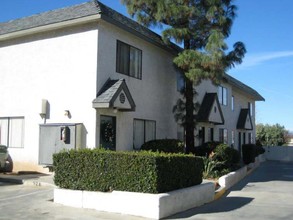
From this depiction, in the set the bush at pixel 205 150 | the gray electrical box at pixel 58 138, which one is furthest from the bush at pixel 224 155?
the gray electrical box at pixel 58 138

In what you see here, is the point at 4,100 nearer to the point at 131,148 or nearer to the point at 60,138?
the point at 60,138

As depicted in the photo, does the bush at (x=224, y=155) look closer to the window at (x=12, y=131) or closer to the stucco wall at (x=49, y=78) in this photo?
the stucco wall at (x=49, y=78)

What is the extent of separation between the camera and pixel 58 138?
15.0 m

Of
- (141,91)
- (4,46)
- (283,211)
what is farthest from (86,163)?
(4,46)

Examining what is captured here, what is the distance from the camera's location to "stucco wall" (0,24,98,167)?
1484 centimetres

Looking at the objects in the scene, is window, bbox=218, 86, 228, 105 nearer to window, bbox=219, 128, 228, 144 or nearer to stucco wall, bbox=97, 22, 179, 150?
window, bbox=219, 128, 228, 144

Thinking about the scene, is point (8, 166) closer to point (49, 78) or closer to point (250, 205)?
point (49, 78)

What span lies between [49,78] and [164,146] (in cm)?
524

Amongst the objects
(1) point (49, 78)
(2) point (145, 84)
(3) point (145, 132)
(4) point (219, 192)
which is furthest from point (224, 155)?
(1) point (49, 78)

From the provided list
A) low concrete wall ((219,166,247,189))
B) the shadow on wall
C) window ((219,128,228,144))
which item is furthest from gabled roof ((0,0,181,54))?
window ((219,128,228,144))

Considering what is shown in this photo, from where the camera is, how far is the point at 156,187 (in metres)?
9.57

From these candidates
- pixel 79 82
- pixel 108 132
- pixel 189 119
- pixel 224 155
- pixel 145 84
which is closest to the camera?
pixel 79 82

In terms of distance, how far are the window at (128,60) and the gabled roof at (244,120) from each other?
59.7 feet

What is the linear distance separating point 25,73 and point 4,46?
1.94 metres
